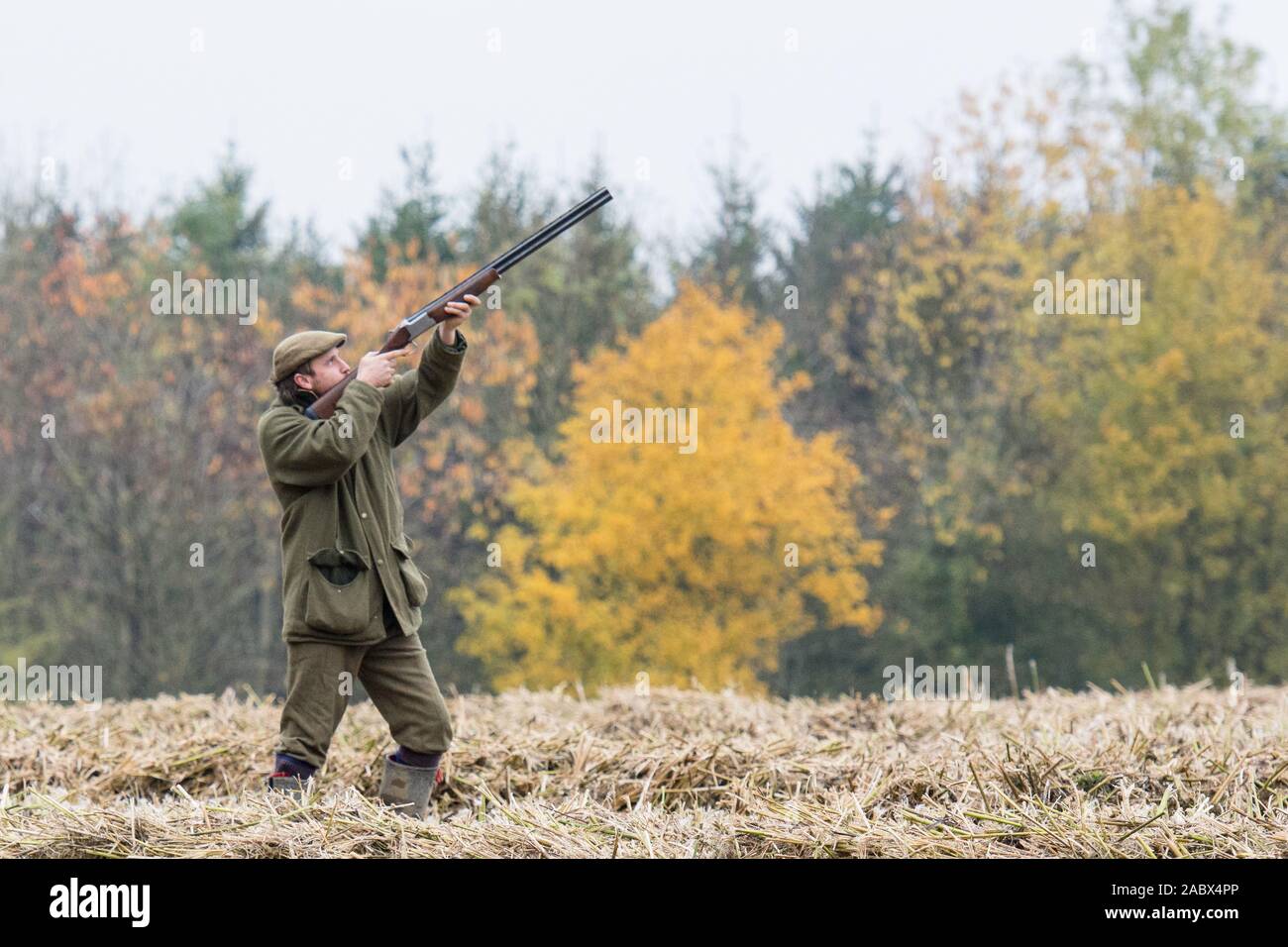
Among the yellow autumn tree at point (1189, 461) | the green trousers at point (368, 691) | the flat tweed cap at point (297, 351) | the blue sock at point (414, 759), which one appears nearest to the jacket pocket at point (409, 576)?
the green trousers at point (368, 691)

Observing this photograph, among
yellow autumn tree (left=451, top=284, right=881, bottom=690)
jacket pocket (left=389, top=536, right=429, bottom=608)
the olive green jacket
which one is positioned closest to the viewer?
the olive green jacket

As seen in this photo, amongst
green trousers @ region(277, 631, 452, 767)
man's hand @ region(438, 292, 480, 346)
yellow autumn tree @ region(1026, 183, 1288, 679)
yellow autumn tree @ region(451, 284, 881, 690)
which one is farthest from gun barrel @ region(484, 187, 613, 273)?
yellow autumn tree @ region(1026, 183, 1288, 679)

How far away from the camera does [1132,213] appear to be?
86.2 feet

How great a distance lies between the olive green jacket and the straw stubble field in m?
0.57

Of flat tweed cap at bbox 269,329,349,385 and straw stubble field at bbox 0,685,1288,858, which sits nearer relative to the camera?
straw stubble field at bbox 0,685,1288,858

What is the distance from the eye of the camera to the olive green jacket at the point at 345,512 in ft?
15.6

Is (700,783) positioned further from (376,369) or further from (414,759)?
(376,369)

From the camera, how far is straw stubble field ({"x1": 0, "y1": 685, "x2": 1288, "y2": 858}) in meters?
3.89

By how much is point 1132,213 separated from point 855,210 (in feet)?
26.0

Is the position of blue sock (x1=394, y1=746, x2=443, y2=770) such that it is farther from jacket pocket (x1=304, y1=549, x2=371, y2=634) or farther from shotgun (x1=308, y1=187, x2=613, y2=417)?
shotgun (x1=308, y1=187, x2=613, y2=417)

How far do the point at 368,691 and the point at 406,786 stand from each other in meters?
0.32

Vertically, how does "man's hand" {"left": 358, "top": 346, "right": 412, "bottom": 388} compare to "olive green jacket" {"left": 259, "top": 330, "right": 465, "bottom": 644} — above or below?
above
